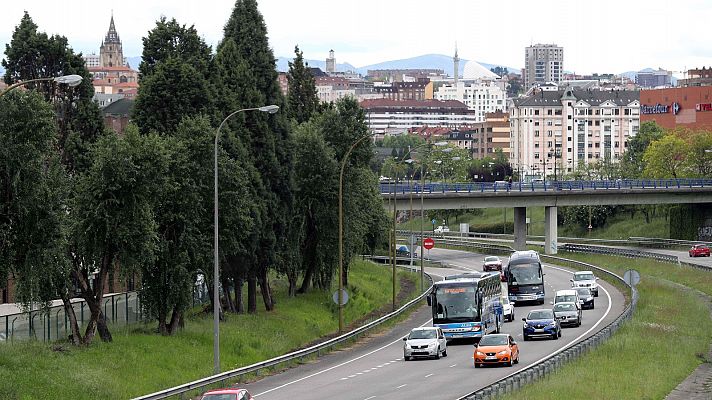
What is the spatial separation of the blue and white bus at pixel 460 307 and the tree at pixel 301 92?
39.7 meters

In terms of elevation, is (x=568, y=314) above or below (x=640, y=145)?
below

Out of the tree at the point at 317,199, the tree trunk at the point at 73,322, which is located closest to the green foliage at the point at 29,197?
the tree trunk at the point at 73,322

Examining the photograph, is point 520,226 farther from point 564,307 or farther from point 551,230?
point 564,307

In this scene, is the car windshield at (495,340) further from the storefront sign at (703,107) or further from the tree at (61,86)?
the storefront sign at (703,107)

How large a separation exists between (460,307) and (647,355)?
8.83 m

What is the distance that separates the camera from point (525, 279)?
78.9 metres

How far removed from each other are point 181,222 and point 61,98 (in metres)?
7.32

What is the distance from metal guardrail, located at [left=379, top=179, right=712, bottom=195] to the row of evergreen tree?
35129 millimetres

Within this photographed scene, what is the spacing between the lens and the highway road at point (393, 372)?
44406 millimetres

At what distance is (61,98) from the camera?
5297 centimetres

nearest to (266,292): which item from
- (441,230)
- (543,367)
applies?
(543,367)

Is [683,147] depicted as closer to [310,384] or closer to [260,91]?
[260,91]

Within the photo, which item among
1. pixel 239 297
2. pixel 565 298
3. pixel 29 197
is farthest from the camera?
pixel 565 298

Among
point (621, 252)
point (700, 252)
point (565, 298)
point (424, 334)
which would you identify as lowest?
point (700, 252)
